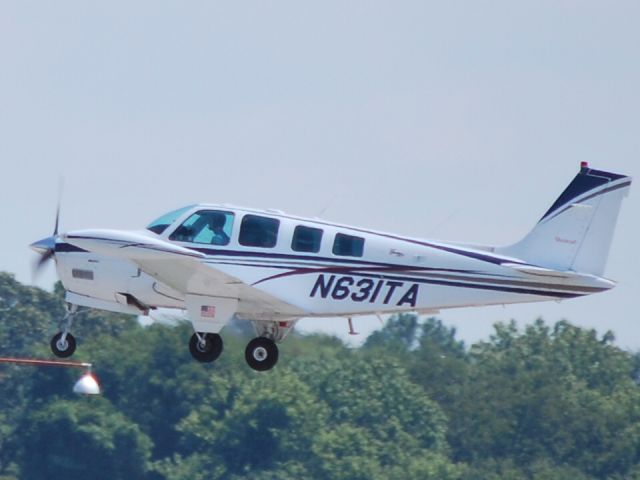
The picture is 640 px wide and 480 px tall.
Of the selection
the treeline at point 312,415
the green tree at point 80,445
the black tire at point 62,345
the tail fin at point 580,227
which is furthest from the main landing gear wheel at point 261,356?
the green tree at point 80,445

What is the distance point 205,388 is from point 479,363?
11304mm

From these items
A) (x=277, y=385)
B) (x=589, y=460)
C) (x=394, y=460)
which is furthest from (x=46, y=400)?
(x=589, y=460)

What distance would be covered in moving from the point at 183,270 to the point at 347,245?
2.90 metres

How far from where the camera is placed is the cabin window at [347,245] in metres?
32.0

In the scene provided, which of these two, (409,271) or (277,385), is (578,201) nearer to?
(409,271)

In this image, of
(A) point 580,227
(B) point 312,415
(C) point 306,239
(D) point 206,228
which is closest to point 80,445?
(B) point 312,415

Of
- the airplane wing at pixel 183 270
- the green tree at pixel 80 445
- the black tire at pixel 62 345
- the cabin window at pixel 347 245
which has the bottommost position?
the green tree at pixel 80 445

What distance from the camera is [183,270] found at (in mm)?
31672

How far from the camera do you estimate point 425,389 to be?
233ft

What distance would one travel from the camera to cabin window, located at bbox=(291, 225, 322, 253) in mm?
31938

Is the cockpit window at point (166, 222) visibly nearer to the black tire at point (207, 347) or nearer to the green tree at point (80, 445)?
the black tire at point (207, 347)

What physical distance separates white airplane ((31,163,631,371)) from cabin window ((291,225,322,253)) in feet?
0.06

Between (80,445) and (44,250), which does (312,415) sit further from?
(44,250)

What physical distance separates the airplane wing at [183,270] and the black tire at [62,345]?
261 centimetres
